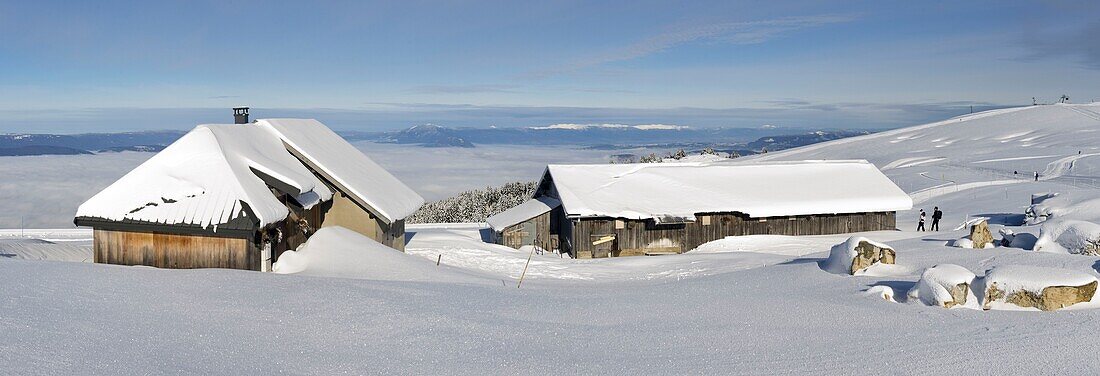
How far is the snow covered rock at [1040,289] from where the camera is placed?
1125 cm

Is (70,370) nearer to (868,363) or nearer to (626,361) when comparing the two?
(626,361)

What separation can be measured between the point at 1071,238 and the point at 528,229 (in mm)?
20952

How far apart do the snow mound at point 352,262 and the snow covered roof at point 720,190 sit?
40.4ft

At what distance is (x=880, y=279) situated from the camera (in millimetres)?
14516

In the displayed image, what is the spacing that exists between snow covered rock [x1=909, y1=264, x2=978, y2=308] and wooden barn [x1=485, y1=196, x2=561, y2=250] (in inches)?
860

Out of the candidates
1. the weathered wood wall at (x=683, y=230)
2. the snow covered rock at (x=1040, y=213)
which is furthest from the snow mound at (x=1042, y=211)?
the weathered wood wall at (x=683, y=230)

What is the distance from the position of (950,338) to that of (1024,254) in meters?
7.81

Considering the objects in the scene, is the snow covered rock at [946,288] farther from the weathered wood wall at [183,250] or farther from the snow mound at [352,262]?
the weathered wood wall at [183,250]

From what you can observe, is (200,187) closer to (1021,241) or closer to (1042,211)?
(1021,241)

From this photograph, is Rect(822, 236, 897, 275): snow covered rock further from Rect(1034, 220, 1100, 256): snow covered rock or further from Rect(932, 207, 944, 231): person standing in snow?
Rect(932, 207, 944, 231): person standing in snow

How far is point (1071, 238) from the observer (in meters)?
16.6

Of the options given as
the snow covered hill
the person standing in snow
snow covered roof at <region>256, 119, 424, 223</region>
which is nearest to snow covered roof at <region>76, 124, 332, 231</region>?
snow covered roof at <region>256, 119, 424, 223</region>

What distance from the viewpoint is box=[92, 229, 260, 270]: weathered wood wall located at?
17531 mm

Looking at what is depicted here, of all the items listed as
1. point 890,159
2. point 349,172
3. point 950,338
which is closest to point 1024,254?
point 950,338
